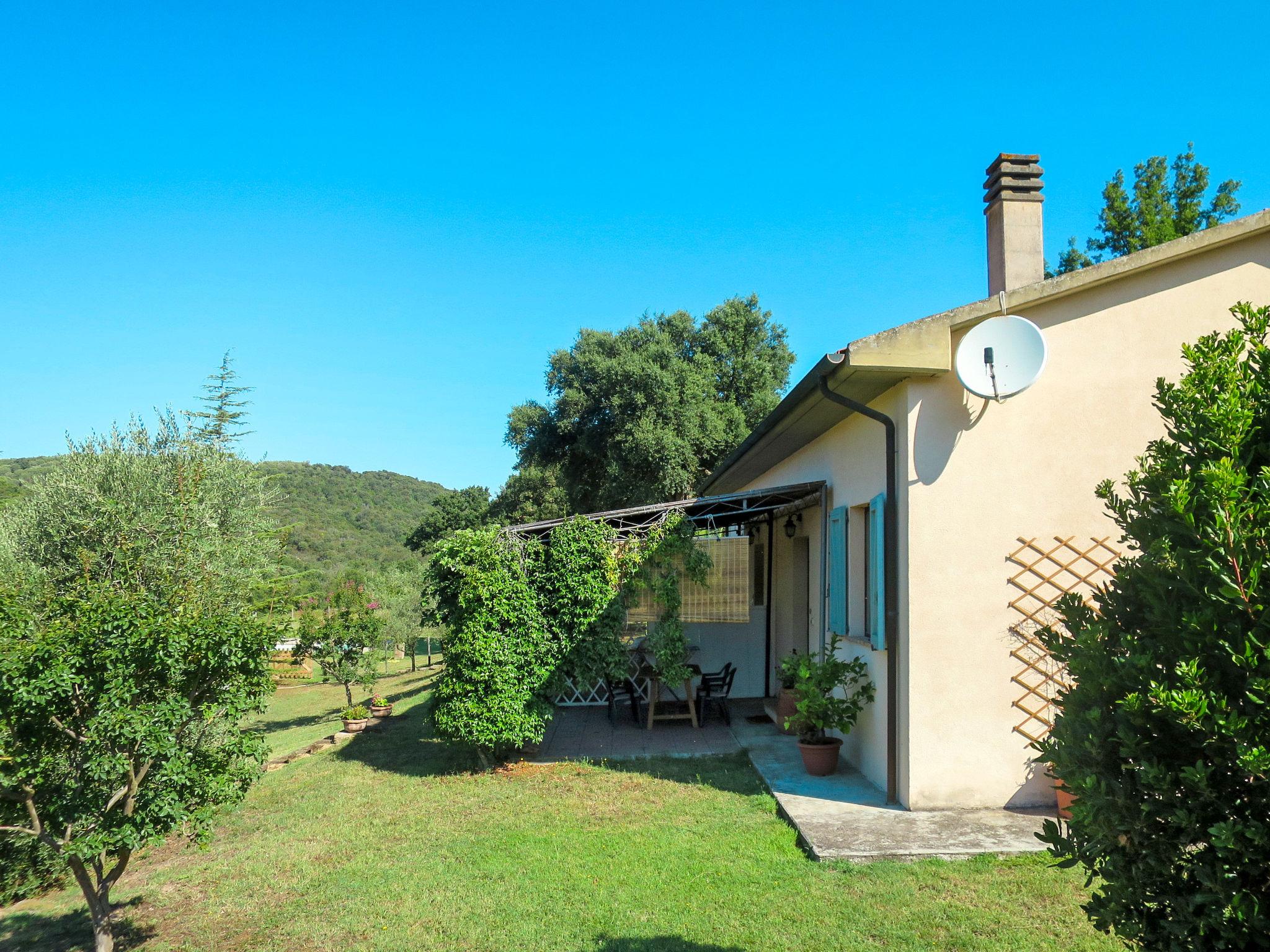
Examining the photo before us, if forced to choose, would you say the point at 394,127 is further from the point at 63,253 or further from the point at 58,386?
the point at 58,386

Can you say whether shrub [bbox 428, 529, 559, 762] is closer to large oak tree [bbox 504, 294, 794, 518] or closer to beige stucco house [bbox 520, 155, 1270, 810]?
beige stucco house [bbox 520, 155, 1270, 810]

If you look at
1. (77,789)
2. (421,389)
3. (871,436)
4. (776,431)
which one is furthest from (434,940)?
(421,389)

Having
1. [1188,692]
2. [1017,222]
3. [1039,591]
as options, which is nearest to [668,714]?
[1039,591]

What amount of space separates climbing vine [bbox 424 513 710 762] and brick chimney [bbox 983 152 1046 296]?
4285mm

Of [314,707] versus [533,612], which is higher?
[533,612]

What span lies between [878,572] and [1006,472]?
54.3 inches

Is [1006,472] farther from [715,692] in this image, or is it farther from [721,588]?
[715,692]

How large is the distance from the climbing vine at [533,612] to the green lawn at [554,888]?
0.98 metres

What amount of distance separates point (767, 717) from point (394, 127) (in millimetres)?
11412

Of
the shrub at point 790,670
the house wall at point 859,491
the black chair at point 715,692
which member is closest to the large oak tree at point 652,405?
the black chair at point 715,692

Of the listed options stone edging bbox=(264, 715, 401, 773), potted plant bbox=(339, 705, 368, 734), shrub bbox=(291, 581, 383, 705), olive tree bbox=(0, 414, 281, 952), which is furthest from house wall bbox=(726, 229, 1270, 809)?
shrub bbox=(291, 581, 383, 705)

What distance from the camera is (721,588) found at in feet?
34.5

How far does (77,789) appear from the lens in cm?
425

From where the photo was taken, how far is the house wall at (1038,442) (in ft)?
21.6
